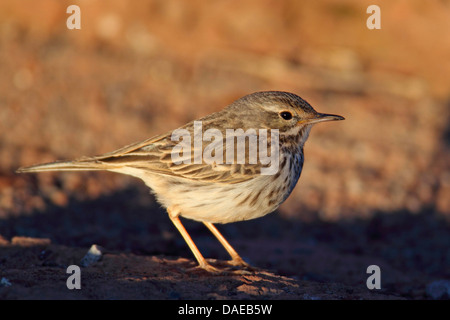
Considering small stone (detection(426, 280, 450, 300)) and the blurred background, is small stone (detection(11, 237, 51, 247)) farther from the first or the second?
small stone (detection(426, 280, 450, 300))

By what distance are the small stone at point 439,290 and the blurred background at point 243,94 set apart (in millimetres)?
868

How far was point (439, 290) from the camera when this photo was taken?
6754 millimetres

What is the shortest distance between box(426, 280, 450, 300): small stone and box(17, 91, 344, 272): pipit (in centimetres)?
212

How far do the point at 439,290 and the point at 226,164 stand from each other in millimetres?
2967

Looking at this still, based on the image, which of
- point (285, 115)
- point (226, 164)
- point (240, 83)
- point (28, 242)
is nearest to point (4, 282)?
point (28, 242)

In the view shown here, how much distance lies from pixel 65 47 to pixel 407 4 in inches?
362

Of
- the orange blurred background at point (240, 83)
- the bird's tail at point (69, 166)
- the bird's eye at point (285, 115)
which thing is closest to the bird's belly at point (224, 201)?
the bird's eye at point (285, 115)

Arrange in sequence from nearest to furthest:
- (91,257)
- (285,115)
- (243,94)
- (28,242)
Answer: (91,257) < (285,115) < (28,242) < (243,94)

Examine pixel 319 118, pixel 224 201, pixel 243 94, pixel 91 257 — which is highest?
pixel 243 94

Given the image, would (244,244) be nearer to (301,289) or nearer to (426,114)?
(301,289)

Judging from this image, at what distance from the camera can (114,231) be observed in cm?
870

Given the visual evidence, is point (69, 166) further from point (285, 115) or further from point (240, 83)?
point (240, 83)

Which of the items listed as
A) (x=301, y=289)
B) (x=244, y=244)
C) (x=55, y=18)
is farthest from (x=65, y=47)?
(x=301, y=289)

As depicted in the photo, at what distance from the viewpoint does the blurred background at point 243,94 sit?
9086 mm
